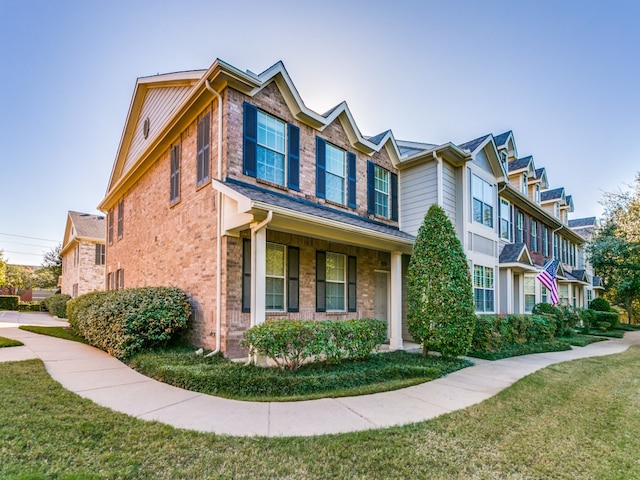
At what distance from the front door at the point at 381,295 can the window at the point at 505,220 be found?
603 centimetres

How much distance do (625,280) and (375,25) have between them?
1691 cm

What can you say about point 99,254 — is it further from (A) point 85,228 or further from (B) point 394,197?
(B) point 394,197

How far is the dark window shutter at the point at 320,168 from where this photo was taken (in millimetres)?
9795

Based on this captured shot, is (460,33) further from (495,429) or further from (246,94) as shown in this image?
(495,429)

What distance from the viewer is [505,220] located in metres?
15.1

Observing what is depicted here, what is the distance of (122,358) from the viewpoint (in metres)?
7.55

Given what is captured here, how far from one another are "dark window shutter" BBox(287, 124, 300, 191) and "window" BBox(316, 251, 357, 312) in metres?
1.92

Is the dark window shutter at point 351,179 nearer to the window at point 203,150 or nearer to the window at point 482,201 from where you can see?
the window at point 203,150

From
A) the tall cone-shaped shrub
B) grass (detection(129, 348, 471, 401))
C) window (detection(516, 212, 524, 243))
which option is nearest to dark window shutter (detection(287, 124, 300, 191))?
the tall cone-shaped shrub

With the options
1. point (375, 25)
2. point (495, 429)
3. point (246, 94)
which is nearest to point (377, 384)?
point (495, 429)

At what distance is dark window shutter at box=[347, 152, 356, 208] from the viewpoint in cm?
1073

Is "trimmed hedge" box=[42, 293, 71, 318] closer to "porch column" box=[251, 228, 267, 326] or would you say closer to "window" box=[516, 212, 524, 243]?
"porch column" box=[251, 228, 267, 326]

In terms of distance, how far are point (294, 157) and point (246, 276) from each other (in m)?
3.33

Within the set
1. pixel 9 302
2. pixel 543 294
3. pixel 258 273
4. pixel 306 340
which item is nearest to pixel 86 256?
pixel 9 302
